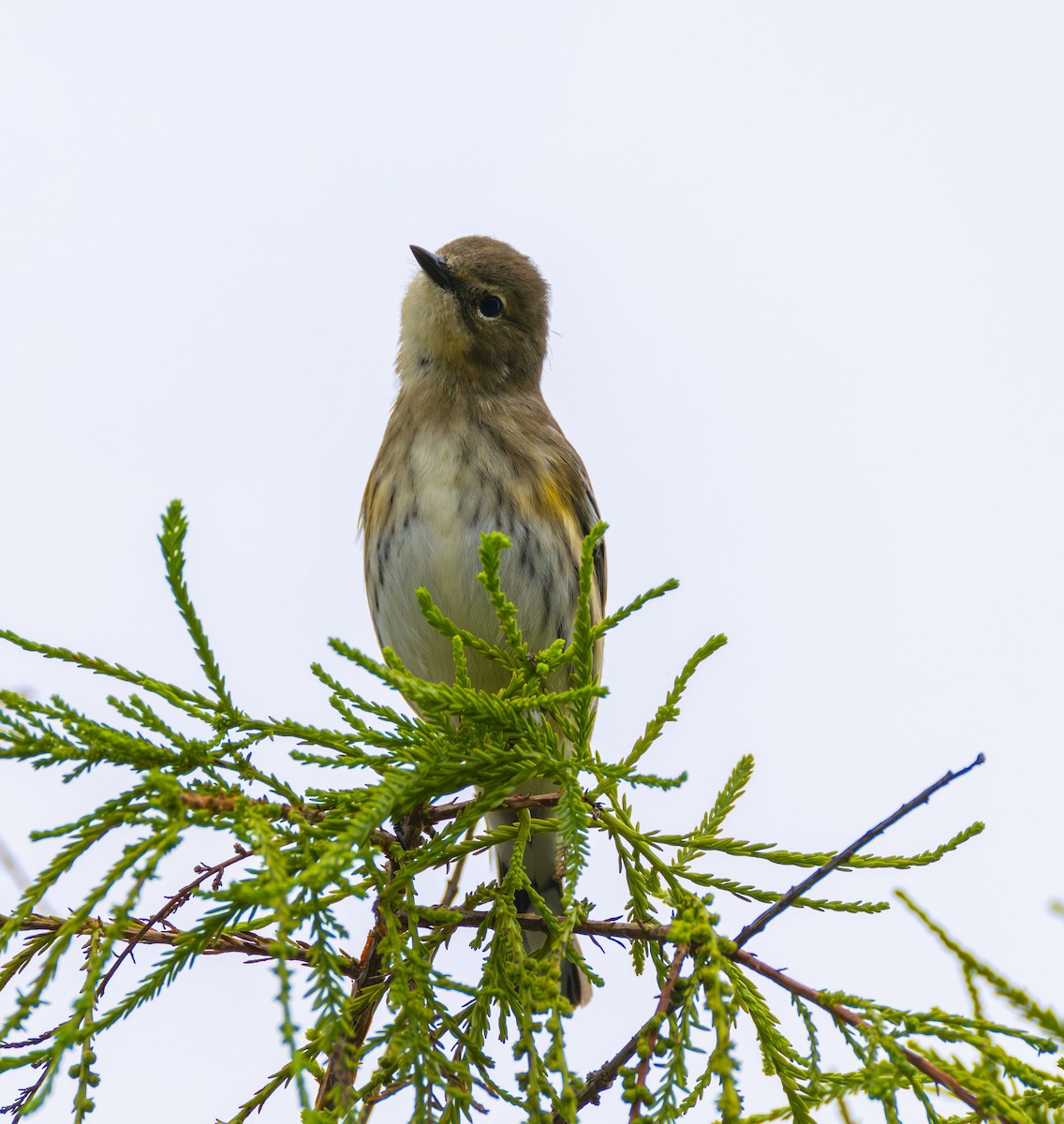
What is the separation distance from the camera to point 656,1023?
2.52 metres

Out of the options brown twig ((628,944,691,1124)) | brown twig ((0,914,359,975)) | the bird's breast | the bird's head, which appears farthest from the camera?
the bird's head

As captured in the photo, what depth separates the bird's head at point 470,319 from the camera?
6.66m

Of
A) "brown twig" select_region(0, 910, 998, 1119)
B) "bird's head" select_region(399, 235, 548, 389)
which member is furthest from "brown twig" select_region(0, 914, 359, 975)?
"bird's head" select_region(399, 235, 548, 389)

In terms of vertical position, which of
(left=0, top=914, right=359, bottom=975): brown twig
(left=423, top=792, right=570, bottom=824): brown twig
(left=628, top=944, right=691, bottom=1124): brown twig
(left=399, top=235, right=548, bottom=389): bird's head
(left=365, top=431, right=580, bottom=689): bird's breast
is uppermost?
(left=399, top=235, right=548, bottom=389): bird's head

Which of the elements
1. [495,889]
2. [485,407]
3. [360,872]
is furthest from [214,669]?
[485,407]

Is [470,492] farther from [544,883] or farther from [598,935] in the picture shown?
[598,935]

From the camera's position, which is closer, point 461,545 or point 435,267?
point 461,545

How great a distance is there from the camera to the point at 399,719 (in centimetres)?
295

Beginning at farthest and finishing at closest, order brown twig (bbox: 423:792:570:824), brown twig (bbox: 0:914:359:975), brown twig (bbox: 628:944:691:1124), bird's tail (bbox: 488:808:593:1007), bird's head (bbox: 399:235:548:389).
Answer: bird's head (bbox: 399:235:548:389) < bird's tail (bbox: 488:808:593:1007) < brown twig (bbox: 423:792:570:824) < brown twig (bbox: 0:914:359:975) < brown twig (bbox: 628:944:691:1124)

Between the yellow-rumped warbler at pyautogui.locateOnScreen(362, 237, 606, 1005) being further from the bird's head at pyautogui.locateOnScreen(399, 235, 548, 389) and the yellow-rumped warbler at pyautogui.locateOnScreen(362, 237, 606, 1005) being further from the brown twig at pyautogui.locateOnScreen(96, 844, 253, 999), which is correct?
the brown twig at pyautogui.locateOnScreen(96, 844, 253, 999)

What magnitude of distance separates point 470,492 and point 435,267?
160cm

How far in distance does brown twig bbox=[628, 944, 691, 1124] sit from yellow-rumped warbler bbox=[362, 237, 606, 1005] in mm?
2892

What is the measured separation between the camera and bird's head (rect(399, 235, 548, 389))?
6.66 m

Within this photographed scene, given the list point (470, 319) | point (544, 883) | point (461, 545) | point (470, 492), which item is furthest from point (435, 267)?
point (544, 883)
